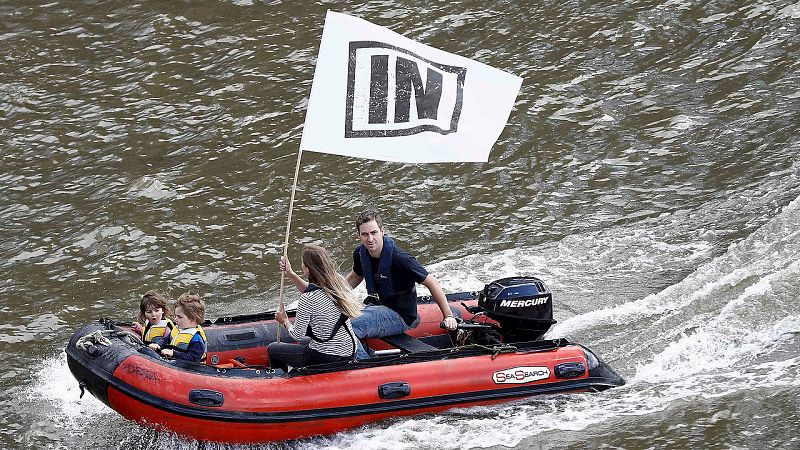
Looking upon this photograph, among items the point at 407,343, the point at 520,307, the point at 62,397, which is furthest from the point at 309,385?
the point at 62,397

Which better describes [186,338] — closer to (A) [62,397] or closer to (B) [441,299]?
(A) [62,397]

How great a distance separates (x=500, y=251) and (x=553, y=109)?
3091 millimetres

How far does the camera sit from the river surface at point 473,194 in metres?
9.12

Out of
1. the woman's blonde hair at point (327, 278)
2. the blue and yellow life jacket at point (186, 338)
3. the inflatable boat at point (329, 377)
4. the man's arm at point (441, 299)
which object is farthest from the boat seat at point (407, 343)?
the blue and yellow life jacket at point (186, 338)

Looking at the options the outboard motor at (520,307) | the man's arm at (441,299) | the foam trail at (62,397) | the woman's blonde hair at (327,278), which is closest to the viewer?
the woman's blonde hair at (327,278)

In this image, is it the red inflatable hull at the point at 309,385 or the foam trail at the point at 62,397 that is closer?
the red inflatable hull at the point at 309,385

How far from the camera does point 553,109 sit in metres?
14.2

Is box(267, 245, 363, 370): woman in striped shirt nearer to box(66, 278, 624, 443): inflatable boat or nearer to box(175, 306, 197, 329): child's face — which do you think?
box(66, 278, 624, 443): inflatable boat

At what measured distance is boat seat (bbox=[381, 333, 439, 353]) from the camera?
9383mm

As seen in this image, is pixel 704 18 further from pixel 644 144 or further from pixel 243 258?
pixel 243 258

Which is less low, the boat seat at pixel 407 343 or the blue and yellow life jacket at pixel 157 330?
the blue and yellow life jacket at pixel 157 330

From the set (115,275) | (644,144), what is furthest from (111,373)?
(644,144)

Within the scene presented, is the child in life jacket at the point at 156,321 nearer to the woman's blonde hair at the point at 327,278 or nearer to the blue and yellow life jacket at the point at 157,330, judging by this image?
the blue and yellow life jacket at the point at 157,330

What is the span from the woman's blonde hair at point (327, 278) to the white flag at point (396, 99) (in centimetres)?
79
